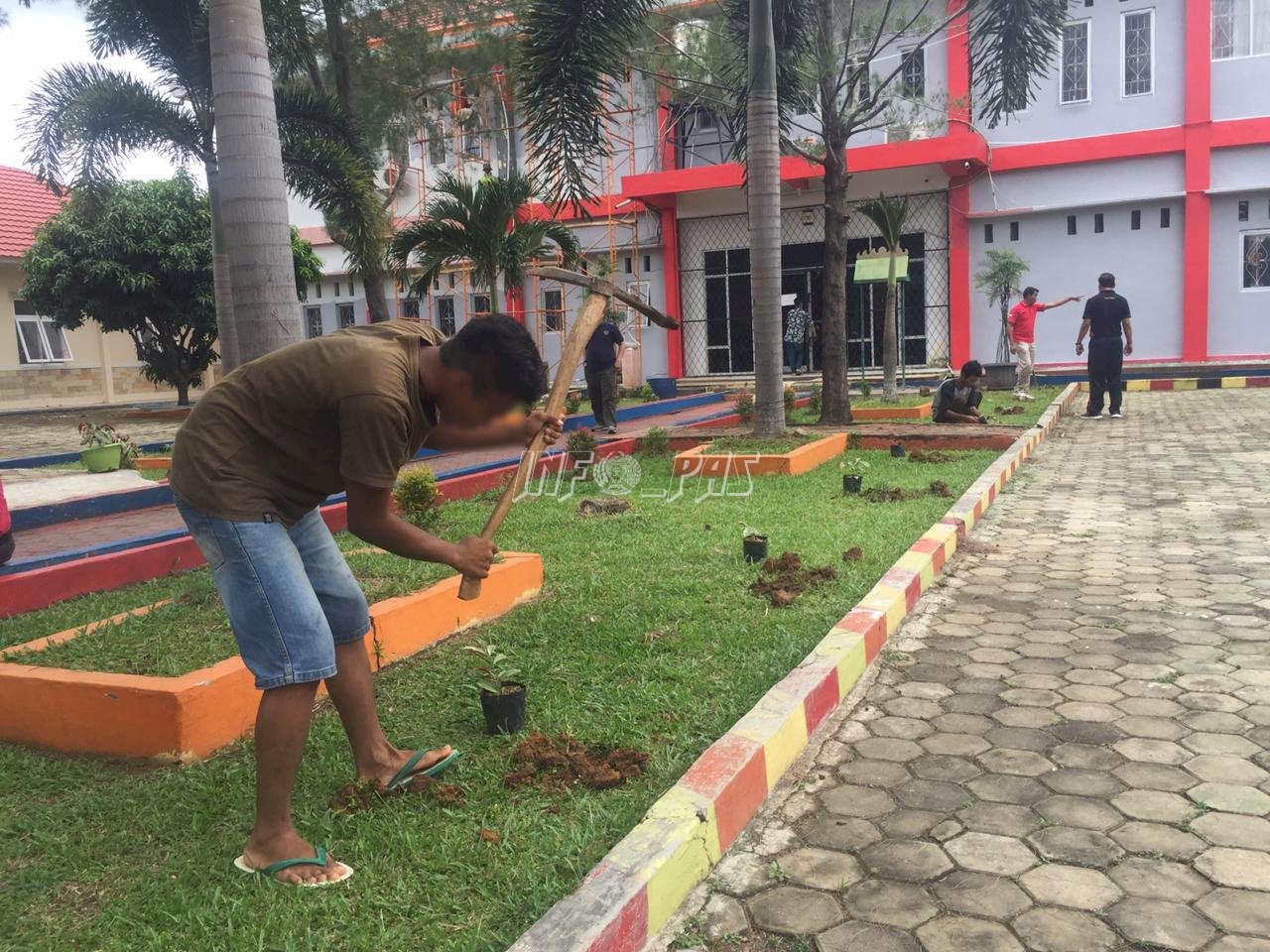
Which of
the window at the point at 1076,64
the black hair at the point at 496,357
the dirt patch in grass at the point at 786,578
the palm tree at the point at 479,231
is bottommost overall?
the dirt patch in grass at the point at 786,578

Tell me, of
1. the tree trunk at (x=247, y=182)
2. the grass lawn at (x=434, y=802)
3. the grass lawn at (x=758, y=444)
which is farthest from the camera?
the grass lawn at (x=758, y=444)

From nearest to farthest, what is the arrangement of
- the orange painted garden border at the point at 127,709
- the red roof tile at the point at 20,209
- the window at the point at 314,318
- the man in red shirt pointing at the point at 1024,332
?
the orange painted garden border at the point at 127,709 < the man in red shirt pointing at the point at 1024,332 < the red roof tile at the point at 20,209 < the window at the point at 314,318

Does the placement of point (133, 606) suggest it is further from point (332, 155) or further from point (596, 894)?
point (332, 155)

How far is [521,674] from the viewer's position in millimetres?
3826

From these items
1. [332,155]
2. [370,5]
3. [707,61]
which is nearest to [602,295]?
[332,155]

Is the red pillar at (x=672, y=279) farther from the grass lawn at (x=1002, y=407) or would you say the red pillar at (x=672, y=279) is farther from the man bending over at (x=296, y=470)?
the man bending over at (x=296, y=470)

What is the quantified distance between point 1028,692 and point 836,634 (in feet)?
2.47

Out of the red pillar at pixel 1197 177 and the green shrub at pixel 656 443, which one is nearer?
the green shrub at pixel 656 443

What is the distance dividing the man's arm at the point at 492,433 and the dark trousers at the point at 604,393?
9.25 meters

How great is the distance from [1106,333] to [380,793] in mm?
12170

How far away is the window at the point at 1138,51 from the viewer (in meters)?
19.1

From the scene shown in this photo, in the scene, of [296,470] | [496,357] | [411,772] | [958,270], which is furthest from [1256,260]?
[296,470]

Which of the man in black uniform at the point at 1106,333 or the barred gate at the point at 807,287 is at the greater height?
the barred gate at the point at 807,287

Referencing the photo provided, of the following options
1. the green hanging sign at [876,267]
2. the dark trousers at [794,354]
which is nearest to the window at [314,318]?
the dark trousers at [794,354]
